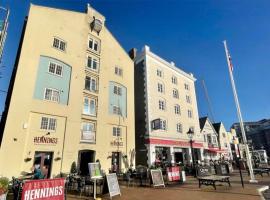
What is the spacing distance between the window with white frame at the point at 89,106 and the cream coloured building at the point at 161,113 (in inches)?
Result: 319

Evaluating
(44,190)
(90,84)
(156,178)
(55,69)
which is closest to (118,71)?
(90,84)

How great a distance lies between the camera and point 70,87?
2033 centimetres

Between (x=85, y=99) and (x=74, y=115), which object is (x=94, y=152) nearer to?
(x=74, y=115)

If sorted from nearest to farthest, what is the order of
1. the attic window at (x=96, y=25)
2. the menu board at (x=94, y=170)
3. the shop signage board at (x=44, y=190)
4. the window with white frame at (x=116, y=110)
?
1. the shop signage board at (x=44, y=190)
2. the menu board at (x=94, y=170)
3. the window with white frame at (x=116, y=110)
4. the attic window at (x=96, y=25)

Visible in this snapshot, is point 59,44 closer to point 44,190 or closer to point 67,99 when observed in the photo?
point 67,99

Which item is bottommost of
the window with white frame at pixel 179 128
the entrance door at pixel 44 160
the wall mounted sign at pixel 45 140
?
the entrance door at pixel 44 160

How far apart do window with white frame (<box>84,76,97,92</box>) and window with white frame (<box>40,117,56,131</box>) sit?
559 cm

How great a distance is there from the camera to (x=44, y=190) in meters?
7.83

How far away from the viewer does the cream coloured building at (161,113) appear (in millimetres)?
26297

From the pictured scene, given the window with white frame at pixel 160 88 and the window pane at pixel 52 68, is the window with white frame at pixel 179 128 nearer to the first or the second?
the window with white frame at pixel 160 88

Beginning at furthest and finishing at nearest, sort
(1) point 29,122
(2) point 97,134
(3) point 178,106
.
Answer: (3) point 178,106
(2) point 97,134
(1) point 29,122

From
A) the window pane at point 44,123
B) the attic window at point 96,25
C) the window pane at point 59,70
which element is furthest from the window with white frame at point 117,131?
the attic window at point 96,25

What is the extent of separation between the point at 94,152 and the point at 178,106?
18.2m

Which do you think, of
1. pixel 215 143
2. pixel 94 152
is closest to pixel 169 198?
pixel 94 152
